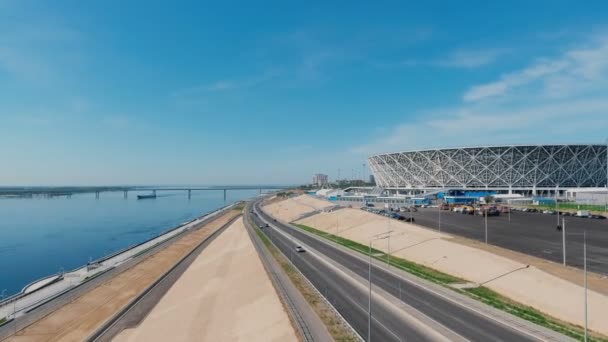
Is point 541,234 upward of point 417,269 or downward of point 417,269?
upward

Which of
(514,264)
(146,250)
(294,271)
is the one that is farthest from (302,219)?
(514,264)

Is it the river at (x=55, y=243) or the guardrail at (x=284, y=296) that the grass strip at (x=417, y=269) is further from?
the river at (x=55, y=243)

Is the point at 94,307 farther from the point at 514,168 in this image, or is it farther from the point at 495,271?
the point at 514,168

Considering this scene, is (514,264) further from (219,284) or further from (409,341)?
(219,284)

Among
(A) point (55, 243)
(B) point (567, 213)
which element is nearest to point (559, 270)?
(B) point (567, 213)

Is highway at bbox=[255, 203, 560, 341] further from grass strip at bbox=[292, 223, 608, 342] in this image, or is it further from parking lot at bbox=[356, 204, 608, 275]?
parking lot at bbox=[356, 204, 608, 275]

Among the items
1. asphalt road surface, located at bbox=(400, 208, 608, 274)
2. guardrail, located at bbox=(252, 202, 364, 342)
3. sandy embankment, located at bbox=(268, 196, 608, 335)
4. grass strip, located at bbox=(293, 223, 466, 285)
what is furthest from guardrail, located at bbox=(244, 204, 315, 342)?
asphalt road surface, located at bbox=(400, 208, 608, 274)
